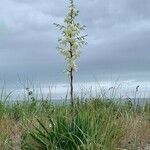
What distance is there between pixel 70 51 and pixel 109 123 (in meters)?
3.83

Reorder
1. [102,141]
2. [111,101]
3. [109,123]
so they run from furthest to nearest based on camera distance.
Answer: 1. [111,101]
2. [109,123]
3. [102,141]

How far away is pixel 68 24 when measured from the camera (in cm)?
1323

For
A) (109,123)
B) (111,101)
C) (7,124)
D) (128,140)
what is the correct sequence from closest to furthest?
1. (109,123)
2. (128,140)
3. (7,124)
4. (111,101)

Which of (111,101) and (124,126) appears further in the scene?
(111,101)

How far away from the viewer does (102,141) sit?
28.3ft

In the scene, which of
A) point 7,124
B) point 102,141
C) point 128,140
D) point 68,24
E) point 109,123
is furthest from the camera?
point 68,24

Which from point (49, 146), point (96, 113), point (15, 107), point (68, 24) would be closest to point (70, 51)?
point (68, 24)

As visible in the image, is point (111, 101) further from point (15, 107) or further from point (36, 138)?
point (36, 138)

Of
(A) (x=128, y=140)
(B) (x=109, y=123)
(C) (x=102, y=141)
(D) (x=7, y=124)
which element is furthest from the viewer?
(D) (x=7, y=124)

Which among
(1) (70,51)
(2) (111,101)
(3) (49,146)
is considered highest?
(1) (70,51)

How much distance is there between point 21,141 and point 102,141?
1.51 meters

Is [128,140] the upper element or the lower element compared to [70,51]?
lower

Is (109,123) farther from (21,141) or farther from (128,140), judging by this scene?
(21,141)

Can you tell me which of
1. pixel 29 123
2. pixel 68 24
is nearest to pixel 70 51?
pixel 68 24
